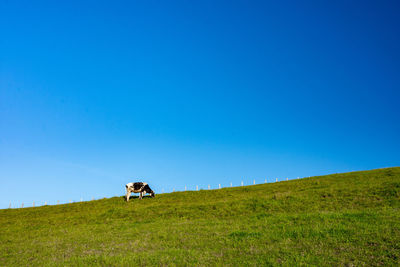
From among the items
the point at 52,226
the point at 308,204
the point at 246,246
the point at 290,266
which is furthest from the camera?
the point at 52,226

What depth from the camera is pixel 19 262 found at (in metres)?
12.8

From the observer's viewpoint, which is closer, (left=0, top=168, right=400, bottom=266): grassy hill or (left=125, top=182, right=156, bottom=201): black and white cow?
(left=0, top=168, right=400, bottom=266): grassy hill

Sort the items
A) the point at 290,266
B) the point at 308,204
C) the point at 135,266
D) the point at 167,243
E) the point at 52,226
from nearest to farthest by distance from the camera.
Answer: the point at 290,266 < the point at 135,266 < the point at 167,243 < the point at 308,204 < the point at 52,226

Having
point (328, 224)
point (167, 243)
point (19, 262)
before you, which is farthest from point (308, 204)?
point (19, 262)

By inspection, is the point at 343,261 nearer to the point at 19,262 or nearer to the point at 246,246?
the point at 246,246

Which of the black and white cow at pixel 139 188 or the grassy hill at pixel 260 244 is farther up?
the black and white cow at pixel 139 188

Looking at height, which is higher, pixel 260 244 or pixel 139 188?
pixel 139 188

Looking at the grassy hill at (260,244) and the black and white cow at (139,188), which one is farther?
the black and white cow at (139,188)

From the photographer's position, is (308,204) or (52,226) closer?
(308,204)

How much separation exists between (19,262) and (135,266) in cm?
668

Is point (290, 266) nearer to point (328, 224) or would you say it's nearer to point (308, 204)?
point (328, 224)

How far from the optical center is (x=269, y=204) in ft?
80.2

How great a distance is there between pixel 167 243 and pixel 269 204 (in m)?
13.3

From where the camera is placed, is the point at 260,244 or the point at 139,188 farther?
the point at 139,188
